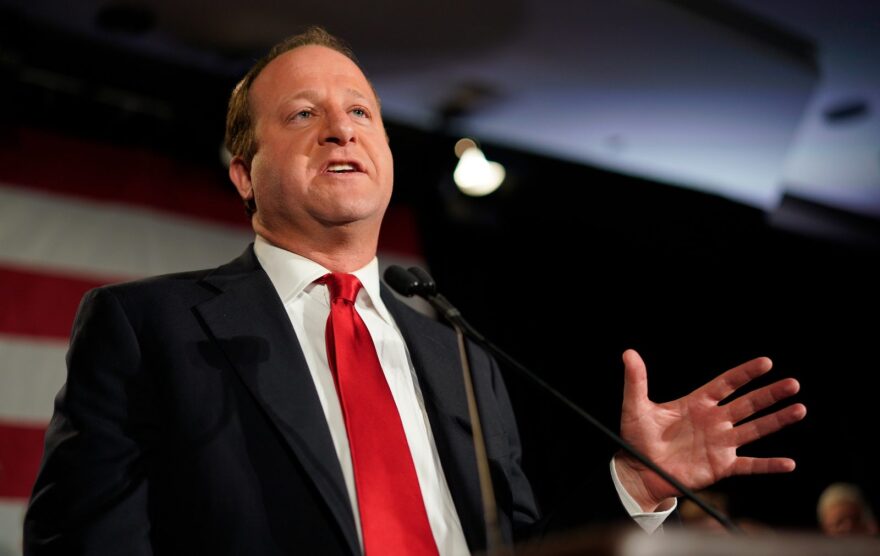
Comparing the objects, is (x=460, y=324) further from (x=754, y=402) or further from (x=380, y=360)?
(x=754, y=402)

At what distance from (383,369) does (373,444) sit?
0.66ft

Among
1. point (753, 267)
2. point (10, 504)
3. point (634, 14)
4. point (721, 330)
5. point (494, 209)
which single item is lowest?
point (10, 504)

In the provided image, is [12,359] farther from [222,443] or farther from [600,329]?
[600,329]

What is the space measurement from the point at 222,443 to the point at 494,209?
3.73m

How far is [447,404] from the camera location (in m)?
1.56

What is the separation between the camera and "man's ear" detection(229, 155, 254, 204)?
73.1 inches

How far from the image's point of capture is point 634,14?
3.65 meters

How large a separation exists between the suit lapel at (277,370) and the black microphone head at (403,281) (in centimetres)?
19

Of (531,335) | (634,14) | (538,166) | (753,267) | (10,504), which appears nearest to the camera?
(10,504)

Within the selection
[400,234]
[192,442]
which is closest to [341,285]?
[192,442]

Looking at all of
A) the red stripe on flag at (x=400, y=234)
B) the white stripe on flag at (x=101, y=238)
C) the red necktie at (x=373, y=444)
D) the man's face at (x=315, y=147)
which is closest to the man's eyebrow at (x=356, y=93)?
the man's face at (x=315, y=147)

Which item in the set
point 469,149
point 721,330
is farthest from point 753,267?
point 469,149

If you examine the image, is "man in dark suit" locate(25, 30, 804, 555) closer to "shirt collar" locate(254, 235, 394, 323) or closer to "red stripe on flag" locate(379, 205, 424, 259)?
"shirt collar" locate(254, 235, 394, 323)

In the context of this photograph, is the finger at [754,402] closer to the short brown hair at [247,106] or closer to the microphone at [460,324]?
the microphone at [460,324]
